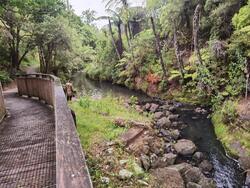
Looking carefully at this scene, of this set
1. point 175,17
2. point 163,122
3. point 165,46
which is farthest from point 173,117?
point 165,46

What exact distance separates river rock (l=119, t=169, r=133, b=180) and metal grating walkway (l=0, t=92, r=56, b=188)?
1780mm

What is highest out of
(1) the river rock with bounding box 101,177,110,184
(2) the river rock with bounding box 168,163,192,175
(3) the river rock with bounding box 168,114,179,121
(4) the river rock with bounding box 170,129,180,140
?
(1) the river rock with bounding box 101,177,110,184

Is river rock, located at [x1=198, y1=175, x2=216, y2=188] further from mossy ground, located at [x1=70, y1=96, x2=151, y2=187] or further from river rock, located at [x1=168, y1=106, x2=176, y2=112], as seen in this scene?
river rock, located at [x1=168, y1=106, x2=176, y2=112]

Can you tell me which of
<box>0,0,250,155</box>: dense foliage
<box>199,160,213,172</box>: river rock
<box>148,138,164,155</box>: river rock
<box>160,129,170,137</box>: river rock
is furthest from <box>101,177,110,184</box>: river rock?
<box>0,0,250,155</box>: dense foliage

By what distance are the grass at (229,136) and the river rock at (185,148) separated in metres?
1.24

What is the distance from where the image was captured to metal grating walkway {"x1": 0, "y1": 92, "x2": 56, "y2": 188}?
143 inches

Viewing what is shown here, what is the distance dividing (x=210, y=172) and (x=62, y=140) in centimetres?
633

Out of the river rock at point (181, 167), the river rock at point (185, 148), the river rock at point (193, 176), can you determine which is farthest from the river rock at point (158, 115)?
the river rock at point (193, 176)

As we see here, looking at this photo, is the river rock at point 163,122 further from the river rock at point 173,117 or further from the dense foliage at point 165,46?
the dense foliage at point 165,46

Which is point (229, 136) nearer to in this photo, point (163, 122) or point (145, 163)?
point (163, 122)

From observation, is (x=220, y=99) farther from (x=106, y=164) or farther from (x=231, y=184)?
(x=106, y=164)

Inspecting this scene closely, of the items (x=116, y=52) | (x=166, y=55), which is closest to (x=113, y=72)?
(x=116, y=52)

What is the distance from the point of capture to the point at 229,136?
961 cm

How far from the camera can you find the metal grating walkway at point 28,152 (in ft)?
11.9
